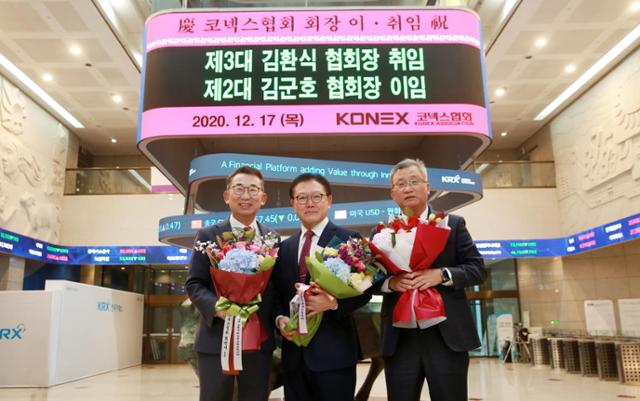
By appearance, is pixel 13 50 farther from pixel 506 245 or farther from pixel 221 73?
pixel 506 245

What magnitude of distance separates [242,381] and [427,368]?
0.86m

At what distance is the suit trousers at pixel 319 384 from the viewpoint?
2.36m

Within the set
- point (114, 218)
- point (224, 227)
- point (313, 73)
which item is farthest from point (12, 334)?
point (224, 227)

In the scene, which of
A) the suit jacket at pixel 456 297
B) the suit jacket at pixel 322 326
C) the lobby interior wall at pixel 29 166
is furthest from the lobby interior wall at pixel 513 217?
the suit jacket at pixel 322 326

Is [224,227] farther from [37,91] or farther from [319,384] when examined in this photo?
[37,91]

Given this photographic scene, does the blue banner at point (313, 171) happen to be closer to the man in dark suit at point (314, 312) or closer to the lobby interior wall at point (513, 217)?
the man in dark suit at point (314, 312)

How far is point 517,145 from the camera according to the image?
61.2 feet

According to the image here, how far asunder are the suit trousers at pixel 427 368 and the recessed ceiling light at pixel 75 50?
11.4m

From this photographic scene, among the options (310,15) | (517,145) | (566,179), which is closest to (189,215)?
(310,15)

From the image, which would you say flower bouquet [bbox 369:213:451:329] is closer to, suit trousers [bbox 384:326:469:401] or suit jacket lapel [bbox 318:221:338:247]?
suit trousers [bbox 384:326:469:401]

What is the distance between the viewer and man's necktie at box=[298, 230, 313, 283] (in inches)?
98.9

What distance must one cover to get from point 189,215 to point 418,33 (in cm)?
386

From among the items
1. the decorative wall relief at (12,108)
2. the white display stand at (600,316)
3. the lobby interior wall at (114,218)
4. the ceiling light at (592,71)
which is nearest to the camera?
the ceiling light at (592,71)

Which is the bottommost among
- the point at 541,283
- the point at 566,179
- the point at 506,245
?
the point at 541,283
